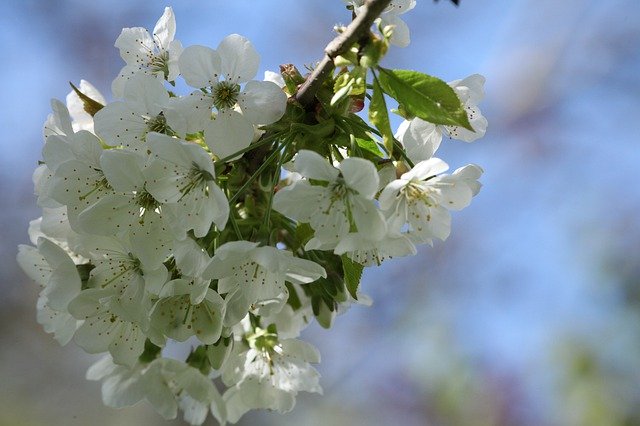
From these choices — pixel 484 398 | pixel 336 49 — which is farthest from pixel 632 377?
pixel 336 49

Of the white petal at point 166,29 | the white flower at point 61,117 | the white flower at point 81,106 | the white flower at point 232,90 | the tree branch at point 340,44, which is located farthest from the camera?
the white flower at point 81,106

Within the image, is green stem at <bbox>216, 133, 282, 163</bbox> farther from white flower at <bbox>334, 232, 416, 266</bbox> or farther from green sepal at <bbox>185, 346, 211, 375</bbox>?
green sepal at <bbox>185, 346, 211, 375</bbox>

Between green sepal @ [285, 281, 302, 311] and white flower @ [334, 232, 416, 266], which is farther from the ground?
white flower @ [334, 232, 416, 266]

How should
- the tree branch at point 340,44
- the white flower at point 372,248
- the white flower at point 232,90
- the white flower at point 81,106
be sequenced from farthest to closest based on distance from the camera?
the white flower at point 81,106 < the white flower at point 232,90 < the white flower at point 372,248 < the tree branch at point 340,44

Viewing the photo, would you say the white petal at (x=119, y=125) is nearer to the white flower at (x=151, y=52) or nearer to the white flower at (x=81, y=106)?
the white flower at (x=151, y=52)

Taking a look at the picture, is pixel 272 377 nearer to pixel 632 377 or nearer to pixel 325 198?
pixel 325 198

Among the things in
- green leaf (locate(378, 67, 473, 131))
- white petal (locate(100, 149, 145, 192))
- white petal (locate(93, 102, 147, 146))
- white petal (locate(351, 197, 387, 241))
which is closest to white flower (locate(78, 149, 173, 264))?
white petal (locate(100, 149, 145, 192))

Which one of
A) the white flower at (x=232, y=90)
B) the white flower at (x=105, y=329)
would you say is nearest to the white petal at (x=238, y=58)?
the white flower at (x=232, y=90)
